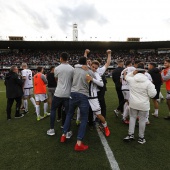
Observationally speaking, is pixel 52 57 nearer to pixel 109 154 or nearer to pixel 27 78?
pixel 27 78

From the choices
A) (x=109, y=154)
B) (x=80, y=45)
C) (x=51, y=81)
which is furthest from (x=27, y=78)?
(x=80, y=45)

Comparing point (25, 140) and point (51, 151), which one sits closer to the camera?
point (51, 151)

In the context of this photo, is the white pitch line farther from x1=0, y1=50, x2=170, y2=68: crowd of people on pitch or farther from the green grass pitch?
x1=0, y1=50, x2=170, y2=68: crowd of people on pitch

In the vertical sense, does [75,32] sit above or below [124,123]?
above

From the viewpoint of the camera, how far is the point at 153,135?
438 centimetres

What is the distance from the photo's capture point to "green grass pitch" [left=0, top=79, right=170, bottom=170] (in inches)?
119

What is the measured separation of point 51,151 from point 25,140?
105 centimetres

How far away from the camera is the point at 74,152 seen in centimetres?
350

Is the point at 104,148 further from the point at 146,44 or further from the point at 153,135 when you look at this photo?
the point at 146,44

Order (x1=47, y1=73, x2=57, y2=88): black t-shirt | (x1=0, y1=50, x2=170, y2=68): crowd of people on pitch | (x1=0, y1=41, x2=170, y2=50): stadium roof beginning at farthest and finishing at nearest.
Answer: (x1=0, y1=50, x2=170, y2=68): crowd of people on pitch → (x1=0, y1=41, x2=170, y2=50): stadium roof → (x1=47, y1=73, x2=57, y2=88): black t-shirt

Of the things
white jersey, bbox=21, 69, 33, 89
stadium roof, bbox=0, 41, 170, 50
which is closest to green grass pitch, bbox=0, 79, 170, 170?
white jersey, bbox=21, 69, 33, 89

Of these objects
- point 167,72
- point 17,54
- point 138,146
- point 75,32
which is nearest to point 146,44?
point 75,32

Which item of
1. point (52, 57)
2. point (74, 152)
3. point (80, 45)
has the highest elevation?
point (80, 45)

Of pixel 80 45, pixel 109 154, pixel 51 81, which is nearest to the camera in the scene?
pixel 109 154
